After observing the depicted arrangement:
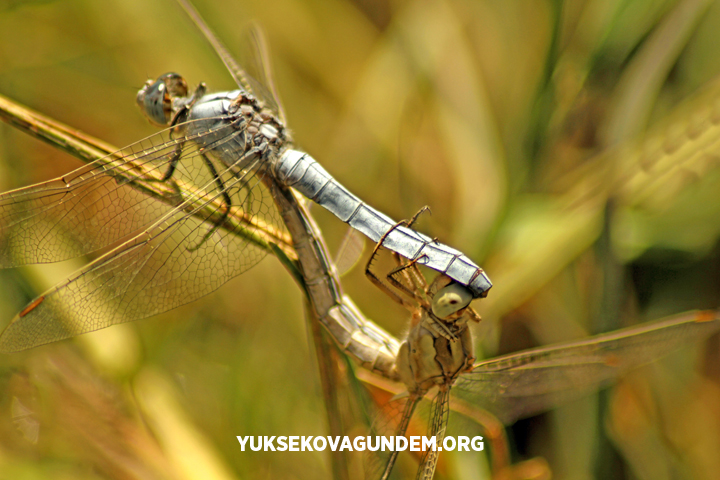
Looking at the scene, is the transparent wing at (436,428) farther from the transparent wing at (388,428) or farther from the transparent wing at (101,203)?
the transparent wing at (101,203)

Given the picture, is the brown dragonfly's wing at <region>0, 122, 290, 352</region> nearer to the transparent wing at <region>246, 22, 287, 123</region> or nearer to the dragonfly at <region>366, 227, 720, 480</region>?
the transparent wing at <region>246, 22, 287, 123</region>

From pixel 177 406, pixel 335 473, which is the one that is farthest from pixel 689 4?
pixel 177 406

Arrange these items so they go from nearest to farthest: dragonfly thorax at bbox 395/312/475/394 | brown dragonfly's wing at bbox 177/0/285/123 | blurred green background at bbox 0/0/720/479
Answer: dragonfly thorax at bbox 395/312/475/394
brown dragonfly's wing at bbox 177/0/285/123
blurred green background at bbox 0/0/720/479

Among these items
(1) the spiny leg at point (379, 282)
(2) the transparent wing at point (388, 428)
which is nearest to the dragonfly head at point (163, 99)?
(1) the spiny leg at point (379, 282)

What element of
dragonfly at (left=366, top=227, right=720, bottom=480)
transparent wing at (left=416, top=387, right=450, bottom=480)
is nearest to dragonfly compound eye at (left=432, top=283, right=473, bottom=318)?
dragonfly at (left=366, top=227, right=720, bottom=480)

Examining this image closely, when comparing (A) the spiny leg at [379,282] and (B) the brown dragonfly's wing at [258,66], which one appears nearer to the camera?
(A) the spiny leg at [379,282]

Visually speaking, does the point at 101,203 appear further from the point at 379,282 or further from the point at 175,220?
the point at 379,282
